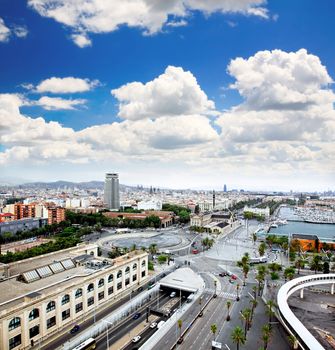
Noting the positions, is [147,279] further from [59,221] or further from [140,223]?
[59,221]

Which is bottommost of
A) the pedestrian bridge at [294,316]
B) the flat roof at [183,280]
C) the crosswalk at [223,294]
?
the crosswalk at [223,294]

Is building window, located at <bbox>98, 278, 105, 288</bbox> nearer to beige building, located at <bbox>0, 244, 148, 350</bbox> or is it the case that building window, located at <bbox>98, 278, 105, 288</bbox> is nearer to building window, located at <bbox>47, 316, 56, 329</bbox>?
beige building, located at <bbox>0, 244, 148, 350</bbox>

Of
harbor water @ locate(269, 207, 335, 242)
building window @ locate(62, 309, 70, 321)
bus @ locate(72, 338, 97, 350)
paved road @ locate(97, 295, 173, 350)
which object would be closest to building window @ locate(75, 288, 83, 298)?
building window @ locate(62, 309, 70, 321)

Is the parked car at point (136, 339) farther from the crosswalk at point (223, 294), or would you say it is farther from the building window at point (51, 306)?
the crosswalk at point (223, 294)

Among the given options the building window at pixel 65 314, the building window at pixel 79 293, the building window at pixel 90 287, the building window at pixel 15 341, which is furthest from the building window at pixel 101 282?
the building window at pixel 15 341

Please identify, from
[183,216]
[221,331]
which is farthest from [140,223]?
[221,331]

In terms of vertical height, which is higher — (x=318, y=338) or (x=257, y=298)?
(x=318, y=338)
